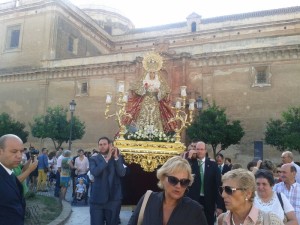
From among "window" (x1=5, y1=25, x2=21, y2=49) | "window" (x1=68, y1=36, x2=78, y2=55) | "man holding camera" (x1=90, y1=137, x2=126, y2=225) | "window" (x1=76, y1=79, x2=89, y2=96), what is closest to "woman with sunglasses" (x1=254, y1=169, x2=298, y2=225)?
"man holding camera" (x1=90, y1=137, x2=126, y2=225)

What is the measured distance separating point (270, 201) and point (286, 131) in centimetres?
1555

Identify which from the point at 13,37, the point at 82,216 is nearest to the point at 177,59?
the point at 13,37

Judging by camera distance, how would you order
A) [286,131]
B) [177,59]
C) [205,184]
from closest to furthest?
[205,184] < [286,131] < [177,59]

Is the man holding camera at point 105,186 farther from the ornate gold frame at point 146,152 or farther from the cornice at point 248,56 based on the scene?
the cornice at point 248,56

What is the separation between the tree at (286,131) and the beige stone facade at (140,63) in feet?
6.17

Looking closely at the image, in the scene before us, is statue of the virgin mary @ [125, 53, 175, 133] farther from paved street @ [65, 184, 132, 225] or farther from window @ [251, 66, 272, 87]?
window @ [251, 66, 272, 87]

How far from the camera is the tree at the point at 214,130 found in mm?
19562

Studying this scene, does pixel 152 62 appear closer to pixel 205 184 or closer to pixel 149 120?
pixel 149 120

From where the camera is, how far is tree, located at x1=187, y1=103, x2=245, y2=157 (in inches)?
770

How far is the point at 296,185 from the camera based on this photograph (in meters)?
4.80

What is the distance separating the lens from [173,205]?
2828mm

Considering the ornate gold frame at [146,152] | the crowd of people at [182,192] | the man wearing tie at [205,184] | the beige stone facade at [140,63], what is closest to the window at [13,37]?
the beige stone facade at [140,63]

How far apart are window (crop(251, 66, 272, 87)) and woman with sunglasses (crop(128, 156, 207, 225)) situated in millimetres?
20413

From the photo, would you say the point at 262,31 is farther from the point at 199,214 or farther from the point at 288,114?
the point at 199,214
